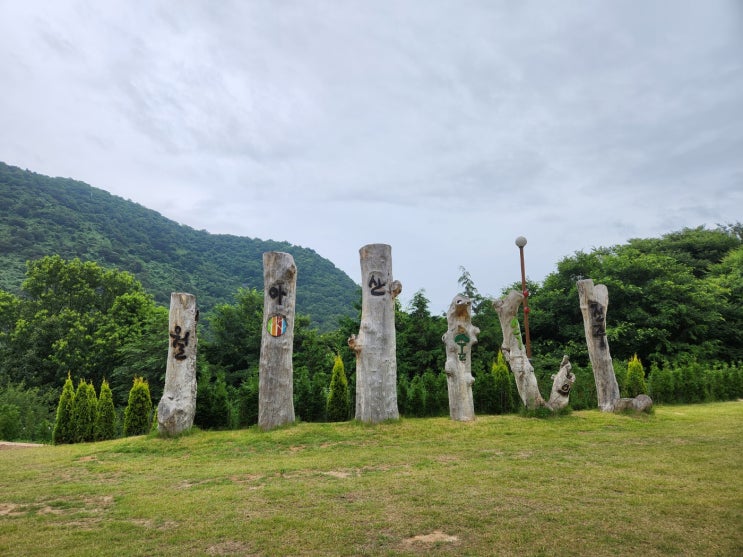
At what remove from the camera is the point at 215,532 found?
388cm

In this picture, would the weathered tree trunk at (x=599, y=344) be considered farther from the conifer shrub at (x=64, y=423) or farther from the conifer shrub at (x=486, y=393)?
the conifer shrub at (x=64, y=423)

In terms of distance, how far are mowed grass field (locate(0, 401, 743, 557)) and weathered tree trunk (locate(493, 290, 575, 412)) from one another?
1.29 meters

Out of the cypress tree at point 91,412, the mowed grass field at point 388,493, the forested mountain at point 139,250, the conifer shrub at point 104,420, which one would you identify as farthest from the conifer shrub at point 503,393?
the forested mountain at point 139,250

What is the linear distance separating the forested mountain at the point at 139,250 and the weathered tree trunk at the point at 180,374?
633 inches

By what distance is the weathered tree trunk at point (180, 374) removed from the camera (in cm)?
883

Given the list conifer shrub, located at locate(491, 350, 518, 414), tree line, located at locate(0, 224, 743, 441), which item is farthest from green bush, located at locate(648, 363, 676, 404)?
conifer shrub, located at locate(491, 350, 518, 414)

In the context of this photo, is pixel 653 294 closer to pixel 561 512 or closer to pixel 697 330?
pixel 697 330

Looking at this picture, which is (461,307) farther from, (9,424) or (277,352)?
(9,424)

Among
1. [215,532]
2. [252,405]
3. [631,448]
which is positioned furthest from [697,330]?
[215,532]

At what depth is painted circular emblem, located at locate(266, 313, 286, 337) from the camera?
923 centimetres

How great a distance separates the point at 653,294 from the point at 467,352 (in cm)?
1233

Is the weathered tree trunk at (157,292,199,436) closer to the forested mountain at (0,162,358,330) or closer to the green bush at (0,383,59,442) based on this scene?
the green bush at (0,383,59,442)

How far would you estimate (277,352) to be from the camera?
9195 millimetres

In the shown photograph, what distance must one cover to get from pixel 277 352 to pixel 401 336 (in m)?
7.67
